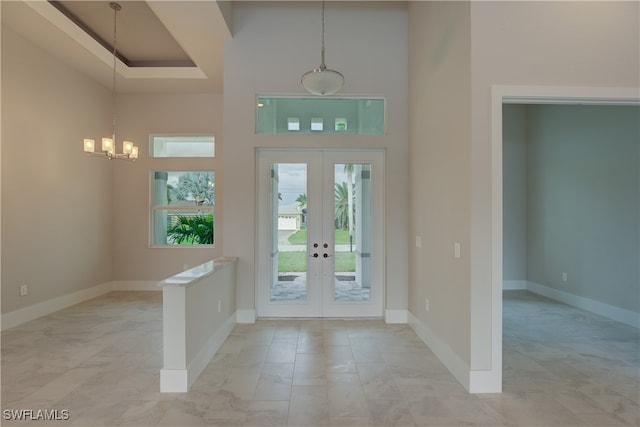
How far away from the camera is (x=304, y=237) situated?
4.56 meters

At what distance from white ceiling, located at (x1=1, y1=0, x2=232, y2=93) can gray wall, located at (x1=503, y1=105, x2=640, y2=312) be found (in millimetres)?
5368

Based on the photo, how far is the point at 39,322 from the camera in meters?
4.43

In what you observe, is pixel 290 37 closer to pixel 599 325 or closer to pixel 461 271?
pixel 461 271

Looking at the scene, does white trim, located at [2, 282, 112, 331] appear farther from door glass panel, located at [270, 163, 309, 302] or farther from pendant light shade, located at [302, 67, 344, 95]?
pendant light shade, located at [302, 67, 344, 95]

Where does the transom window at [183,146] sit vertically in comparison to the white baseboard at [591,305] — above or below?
above

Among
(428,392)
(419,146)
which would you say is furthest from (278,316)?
(419,146)

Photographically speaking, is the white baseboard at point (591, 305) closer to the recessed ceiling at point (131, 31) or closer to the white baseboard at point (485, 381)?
the white baseboard at point (485, 381)

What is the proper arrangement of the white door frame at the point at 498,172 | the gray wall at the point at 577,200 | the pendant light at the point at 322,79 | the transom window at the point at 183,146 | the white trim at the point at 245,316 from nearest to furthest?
the white door frame at the point at 498,172 → the pendant light at the point at 322,79 → the white trim at the point at 245,316 → the gray wall at the point at 577,200 → the transom window at the point at 183,146

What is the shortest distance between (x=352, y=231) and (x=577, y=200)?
3635 mm

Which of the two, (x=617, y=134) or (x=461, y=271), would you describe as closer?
(x=461, y=271)

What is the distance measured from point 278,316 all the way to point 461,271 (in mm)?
2601

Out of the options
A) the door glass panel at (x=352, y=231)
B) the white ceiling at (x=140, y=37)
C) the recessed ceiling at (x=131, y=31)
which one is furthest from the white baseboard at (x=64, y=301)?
the recessed ceiling at (x=131, y=31)

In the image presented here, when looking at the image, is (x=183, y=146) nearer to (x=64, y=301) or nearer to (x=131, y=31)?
(x=131, y=31)

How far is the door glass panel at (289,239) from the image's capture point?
4559 mm
